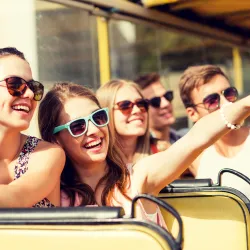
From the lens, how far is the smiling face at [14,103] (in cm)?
215

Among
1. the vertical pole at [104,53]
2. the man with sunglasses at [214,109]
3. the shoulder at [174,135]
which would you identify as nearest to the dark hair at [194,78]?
the man with sunglasses at [214,109]

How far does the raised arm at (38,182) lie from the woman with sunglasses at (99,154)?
13 cm

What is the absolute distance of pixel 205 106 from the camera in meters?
3.19

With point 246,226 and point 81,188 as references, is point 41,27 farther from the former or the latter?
point 246,226

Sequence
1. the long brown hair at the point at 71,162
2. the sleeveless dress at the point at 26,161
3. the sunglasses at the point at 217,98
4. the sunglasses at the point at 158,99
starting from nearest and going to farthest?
the sleeveless dress at the point at 26,161 → the long brown hair at the point at 71,162 → the sunglasses at the point at 217,98 → the sunglasses at the point at 158,99

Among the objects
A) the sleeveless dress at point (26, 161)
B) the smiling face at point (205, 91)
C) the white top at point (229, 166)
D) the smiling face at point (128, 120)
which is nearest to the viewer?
the sleeveless dress at point (26, 161)

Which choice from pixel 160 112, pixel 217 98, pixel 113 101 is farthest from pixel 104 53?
pixel 217 98

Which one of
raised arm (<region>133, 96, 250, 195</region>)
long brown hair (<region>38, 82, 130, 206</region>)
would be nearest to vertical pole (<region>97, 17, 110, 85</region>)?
long brown hair (<region>38, 82, 130, 206</region>)

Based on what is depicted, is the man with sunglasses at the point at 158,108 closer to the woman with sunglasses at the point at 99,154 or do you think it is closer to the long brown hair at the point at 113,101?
the long brown hair at the point at 113,101

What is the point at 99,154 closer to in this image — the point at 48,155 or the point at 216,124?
the point at 48,155

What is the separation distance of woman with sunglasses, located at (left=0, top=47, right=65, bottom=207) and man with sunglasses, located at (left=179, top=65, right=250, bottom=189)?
1001 millimetres

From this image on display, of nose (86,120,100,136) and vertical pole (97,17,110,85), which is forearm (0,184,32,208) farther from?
vertical pole (97,17,110,85)

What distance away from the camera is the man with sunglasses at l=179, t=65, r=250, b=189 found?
3.01 meters

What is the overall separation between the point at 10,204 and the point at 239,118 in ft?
2.56
